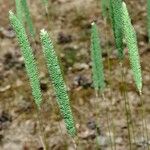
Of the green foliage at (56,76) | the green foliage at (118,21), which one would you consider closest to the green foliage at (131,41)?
the green foliage at (118,21)

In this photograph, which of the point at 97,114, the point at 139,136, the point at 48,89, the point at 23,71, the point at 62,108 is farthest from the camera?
the point at 23,71

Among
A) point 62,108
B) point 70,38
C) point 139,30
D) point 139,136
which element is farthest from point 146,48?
point 62,108

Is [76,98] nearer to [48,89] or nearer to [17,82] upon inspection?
[48,89]

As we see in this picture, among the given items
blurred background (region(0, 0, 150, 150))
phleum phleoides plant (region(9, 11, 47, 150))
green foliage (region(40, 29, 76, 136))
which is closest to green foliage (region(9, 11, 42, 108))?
phleum phleoides plant (region(9, 11, 47, 150))

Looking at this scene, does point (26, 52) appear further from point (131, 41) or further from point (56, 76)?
point (131, 41)

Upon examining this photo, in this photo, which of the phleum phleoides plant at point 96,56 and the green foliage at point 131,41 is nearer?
the green foliage at point 131,41

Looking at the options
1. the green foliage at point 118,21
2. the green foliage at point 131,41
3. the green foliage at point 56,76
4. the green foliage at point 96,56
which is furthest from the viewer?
the green foliage at point 96,56

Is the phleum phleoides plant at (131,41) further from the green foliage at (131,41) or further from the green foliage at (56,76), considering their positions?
the green foliage at (56,76)
